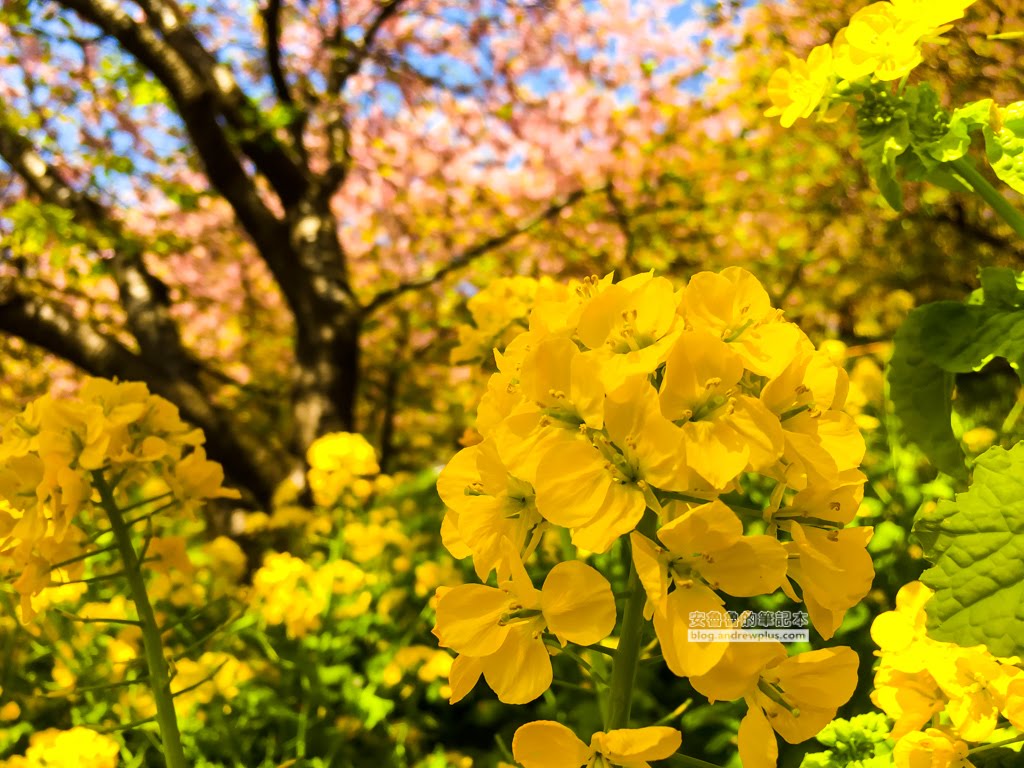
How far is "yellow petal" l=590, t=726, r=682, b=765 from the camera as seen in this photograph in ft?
1.98

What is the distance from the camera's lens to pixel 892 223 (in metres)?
5.52

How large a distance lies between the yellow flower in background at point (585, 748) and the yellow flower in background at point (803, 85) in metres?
0.79

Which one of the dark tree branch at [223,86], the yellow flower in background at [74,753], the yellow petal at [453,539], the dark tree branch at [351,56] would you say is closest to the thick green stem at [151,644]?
the yellow flower in background at [74,753]

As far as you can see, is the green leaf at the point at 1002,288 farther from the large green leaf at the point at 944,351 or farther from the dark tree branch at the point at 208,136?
the dark tree branch at the point at 208,136

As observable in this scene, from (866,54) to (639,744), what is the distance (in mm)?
910

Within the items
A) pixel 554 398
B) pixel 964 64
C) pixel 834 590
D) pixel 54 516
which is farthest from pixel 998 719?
pixel 964 64

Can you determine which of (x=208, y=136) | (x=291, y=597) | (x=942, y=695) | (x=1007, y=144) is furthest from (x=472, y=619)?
(x=208, y=136)

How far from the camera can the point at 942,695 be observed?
32.4 inches

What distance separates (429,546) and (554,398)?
2.34 metres

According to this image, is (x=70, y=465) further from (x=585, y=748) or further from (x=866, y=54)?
(x=866, y=54)

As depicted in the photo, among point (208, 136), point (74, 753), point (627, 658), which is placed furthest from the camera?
point (208, 136)

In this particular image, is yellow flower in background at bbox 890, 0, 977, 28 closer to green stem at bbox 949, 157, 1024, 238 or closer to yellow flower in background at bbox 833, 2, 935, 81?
yellow flower in background at bbox 833, 2, 935, 81

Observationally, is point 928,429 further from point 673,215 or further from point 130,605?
point 673,215

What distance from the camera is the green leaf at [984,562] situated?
76cm
